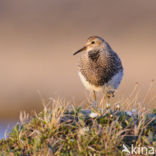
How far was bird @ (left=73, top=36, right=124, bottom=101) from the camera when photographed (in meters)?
8.46

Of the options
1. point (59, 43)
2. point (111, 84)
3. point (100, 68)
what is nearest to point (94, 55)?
Answer: point (100, 68)

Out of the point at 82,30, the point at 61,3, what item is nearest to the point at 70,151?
the point at 82,30

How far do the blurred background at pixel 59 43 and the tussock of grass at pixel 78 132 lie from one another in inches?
109

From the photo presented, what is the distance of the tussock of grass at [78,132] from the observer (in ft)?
18.7

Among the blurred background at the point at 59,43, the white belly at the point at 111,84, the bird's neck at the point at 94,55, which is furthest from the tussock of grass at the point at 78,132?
the blurred background at the point at 59,43

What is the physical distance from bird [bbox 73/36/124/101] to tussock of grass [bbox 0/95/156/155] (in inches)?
81.1

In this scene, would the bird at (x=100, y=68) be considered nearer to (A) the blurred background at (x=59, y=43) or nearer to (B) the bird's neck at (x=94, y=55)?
(B) the bird's neck at (x=94, y=55)

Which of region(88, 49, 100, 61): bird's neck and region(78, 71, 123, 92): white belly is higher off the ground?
region(88, 49, 100, 61): bird's neck

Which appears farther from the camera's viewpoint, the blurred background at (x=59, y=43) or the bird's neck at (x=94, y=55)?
the blurred background at (x=59, y=43)

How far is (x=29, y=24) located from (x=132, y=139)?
57.2 feet

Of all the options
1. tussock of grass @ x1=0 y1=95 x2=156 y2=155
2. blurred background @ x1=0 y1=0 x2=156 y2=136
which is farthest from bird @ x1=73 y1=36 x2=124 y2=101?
tussock of grass @ x1=0 y1=95 x2=156 y2=155

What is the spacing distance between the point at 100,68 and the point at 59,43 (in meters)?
11.2

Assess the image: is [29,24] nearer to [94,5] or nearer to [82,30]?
[82,30]

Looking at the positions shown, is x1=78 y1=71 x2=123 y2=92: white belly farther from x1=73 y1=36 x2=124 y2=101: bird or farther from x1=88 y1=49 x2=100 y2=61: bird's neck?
x1=88 y1=49 x2=100 y2=61: bird's neck
